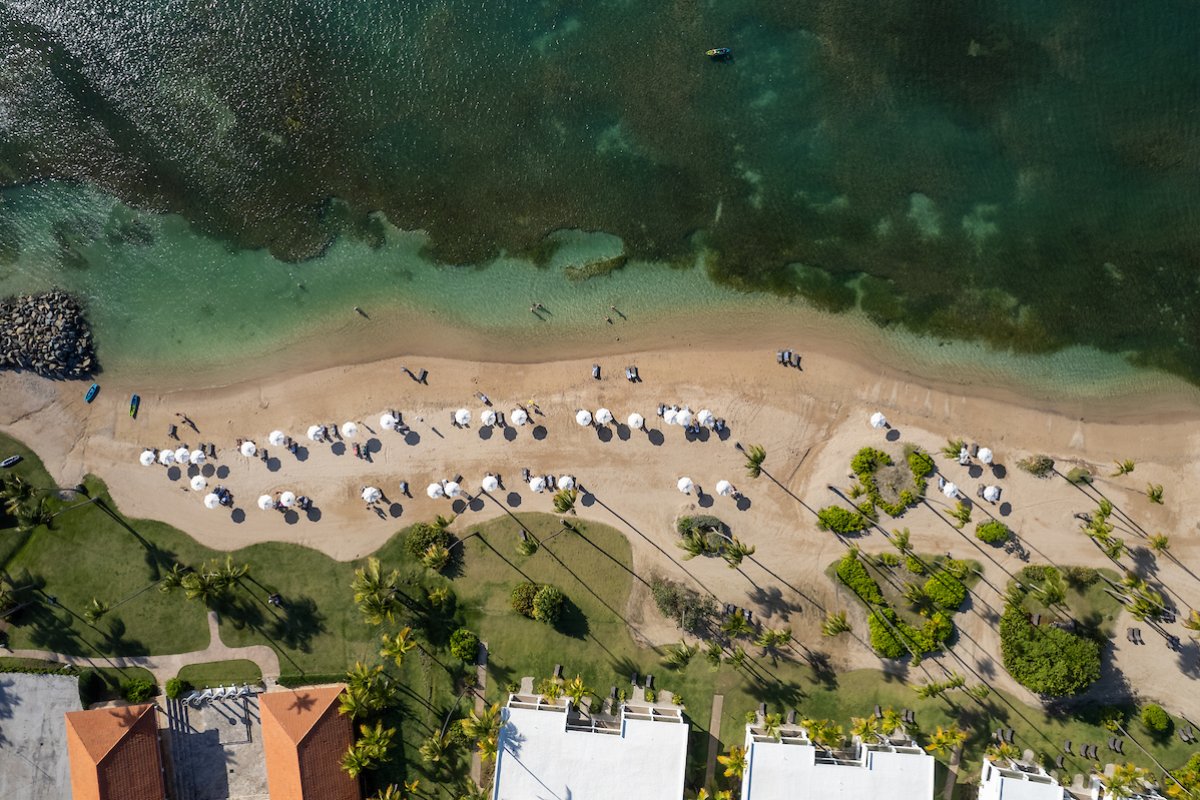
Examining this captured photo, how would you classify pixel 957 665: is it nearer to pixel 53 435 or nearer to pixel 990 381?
pixel 990 381

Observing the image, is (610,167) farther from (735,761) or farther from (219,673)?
(219,673)

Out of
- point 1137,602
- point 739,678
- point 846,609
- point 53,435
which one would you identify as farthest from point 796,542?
point 53,435

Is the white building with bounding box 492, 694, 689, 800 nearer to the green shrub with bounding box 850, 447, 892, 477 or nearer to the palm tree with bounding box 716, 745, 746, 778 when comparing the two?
the palm tree with bounding box 716, 745, 746, 778

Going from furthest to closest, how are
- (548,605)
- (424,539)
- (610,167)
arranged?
(610,167) → (424,539) → (548,605)

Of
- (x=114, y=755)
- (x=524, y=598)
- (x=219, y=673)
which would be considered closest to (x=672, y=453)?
(x=524, y=598)

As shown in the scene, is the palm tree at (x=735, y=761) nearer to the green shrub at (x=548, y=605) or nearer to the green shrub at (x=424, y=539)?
the green shrub at (x=548, y=605)
